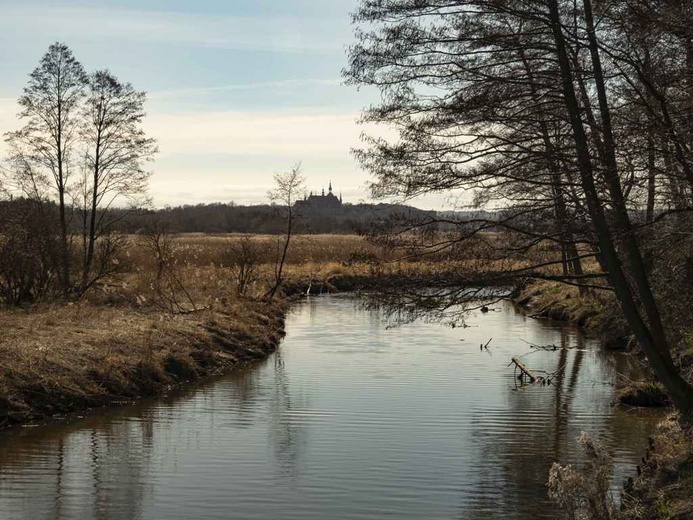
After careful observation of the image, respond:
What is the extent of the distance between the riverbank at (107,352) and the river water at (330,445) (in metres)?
0.64

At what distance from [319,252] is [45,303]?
108 ft

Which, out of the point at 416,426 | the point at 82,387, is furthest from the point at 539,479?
the point at 82,387

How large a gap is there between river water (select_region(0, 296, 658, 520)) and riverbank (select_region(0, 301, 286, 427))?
64 centimetres

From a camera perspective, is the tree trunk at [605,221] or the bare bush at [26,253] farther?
the bare bush at [26,253]

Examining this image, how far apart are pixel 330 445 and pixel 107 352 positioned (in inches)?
255

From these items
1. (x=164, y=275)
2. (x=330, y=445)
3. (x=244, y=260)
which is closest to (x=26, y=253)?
(x=164, y=275)

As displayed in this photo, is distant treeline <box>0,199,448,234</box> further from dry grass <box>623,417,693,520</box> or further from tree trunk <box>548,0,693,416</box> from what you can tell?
dry grass <box>623,417,693,520</box>

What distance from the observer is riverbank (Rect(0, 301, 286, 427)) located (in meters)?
14.8

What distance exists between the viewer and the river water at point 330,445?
10.3m

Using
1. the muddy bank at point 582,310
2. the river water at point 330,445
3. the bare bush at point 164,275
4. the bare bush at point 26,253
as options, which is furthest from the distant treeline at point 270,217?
the muddy bank at point 582,310

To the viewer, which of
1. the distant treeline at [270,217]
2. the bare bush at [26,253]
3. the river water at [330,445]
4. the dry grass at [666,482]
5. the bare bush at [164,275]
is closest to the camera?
the dry grass at [666,482]

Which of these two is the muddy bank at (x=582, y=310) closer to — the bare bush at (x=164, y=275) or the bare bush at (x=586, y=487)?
the bare bush at (x=164, y=275)

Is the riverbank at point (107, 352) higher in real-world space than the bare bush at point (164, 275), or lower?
lower

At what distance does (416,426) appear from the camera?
47.9 feet
